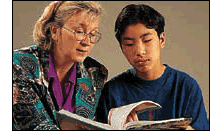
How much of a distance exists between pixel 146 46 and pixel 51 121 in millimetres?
420

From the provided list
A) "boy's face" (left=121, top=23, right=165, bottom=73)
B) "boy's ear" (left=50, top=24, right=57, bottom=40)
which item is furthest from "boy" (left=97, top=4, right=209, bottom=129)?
"boy's ear" (left=50, top=24, right=57, bottom=40)

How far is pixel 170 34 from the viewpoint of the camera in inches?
51.9

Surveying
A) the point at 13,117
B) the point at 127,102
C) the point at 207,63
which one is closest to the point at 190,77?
the point at 207,63

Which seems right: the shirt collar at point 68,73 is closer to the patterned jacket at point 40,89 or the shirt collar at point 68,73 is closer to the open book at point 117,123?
the patterned jacket at point 40,89

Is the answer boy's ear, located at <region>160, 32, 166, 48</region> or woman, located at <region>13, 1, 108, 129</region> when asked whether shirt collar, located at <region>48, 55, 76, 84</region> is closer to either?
woman, located at <region>13, 1, 108, 129</region>

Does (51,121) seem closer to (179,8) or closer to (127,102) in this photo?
(127,102)

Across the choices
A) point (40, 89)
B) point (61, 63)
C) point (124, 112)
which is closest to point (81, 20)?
point (61, 63)

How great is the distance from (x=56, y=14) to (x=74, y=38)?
0.12 m

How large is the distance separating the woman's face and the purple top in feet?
0.20

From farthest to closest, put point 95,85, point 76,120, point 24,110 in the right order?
point 95,85 < point 24,110 < point 76,120

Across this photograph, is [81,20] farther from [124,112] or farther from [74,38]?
[124,112]

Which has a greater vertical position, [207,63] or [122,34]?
[122,34]

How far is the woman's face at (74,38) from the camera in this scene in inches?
49.7

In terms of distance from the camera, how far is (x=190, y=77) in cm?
126
